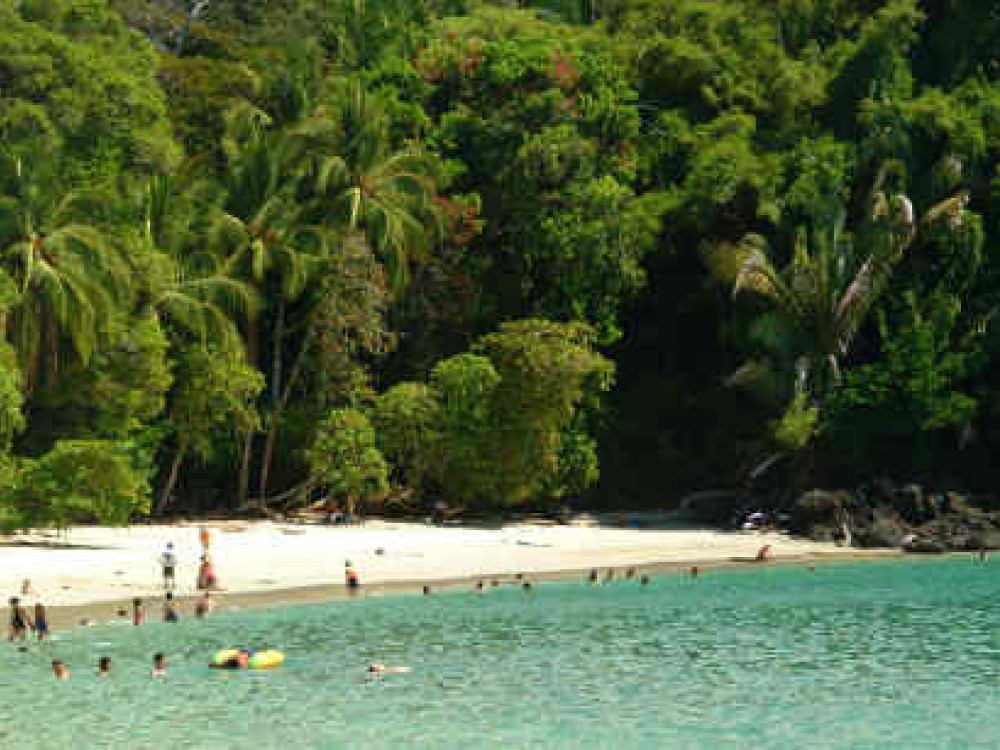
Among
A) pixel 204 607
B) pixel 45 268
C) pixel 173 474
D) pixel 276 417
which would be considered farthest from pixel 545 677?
pixel 276 417

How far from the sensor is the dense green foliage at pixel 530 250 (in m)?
48.8

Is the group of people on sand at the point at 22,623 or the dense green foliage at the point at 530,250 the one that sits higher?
the dense green foliage at the point at 530,250

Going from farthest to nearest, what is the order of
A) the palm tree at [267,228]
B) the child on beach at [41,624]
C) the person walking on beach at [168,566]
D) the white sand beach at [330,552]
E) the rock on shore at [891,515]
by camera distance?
the rock on shore at [891,515], the palm tree at [267,228], the white sand beach at [330,552], the person walking on beach at [168,566], the child on beach at [41,624]

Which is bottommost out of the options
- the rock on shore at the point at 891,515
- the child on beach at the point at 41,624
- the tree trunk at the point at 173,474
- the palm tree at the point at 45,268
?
the child on beach at the point at 41,624

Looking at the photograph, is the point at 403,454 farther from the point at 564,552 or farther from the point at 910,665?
the point at 910,665

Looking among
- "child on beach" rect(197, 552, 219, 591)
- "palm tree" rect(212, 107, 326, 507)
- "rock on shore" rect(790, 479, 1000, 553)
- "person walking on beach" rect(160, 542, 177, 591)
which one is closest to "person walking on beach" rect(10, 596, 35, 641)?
"person walking on beach" rect(160, 542, 177, 591)

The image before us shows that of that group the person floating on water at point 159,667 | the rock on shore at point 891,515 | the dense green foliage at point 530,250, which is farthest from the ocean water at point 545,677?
the dense green foliage at point 530,250

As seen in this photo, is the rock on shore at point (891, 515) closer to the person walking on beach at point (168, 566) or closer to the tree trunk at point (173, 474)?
the tree trunk at point (173, 474)

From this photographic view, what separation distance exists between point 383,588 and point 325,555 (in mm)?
4201

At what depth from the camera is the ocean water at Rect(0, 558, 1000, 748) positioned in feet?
75.6

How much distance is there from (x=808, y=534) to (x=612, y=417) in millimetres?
8381

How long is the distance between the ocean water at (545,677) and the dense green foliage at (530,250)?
41.6 ft

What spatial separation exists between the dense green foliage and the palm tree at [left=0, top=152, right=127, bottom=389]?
1.09 feet

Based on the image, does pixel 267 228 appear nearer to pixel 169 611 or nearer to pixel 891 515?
pixel 169 611
